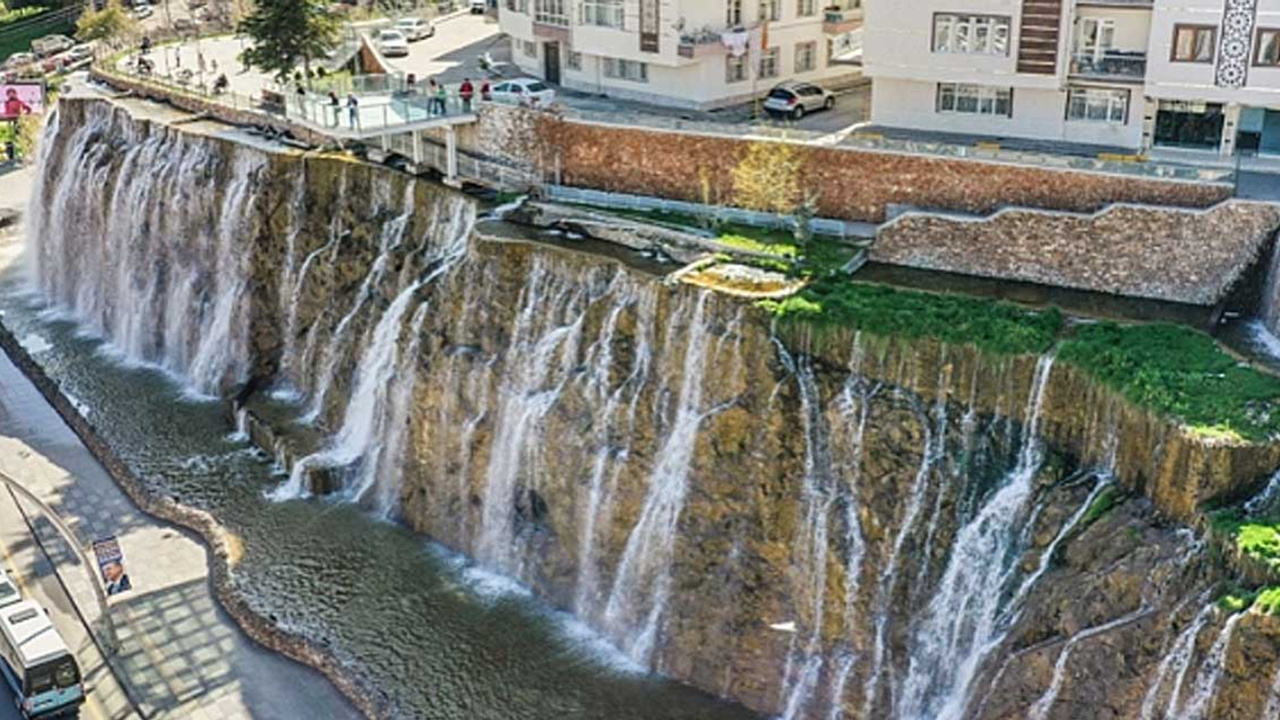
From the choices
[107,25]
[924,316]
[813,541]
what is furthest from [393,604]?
[107,25]

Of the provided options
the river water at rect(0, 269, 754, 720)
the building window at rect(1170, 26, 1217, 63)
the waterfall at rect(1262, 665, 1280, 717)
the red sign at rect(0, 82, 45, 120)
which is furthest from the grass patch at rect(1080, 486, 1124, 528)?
the red sign at rect(0, 82, 45, 120)

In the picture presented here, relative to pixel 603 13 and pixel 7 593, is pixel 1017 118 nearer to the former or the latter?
pixel 603 13

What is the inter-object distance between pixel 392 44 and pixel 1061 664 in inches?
1983

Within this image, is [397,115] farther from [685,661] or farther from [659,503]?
[685,661]

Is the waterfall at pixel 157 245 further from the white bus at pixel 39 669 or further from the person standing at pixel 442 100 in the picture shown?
the white bus at pixel 39 669

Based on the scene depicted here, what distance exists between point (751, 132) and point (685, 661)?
18.6 m

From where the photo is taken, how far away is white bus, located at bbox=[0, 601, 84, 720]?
3441 cm

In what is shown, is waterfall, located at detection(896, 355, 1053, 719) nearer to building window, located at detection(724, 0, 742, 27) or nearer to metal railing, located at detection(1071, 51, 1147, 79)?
metal railing, located at detection(1071, 51, 1147, 79)

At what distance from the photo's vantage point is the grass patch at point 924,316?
34312 mm

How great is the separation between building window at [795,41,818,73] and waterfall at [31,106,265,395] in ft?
74.6

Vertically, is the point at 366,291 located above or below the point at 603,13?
below

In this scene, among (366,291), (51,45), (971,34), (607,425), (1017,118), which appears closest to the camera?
(607,425)

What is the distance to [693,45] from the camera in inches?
2071

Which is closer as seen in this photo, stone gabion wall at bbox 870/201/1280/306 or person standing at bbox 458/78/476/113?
stone gabion wall at bbox 870/201/1280/306
